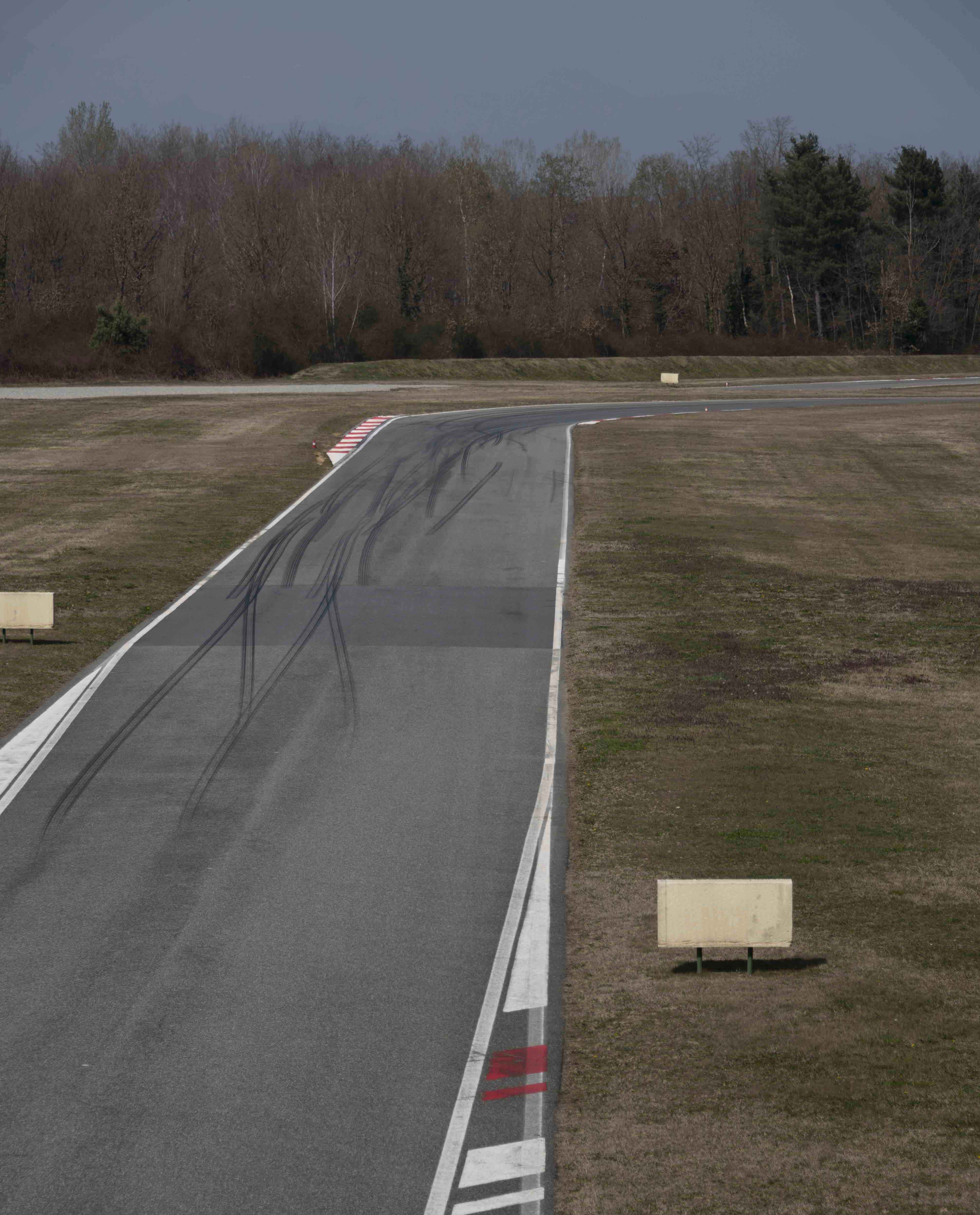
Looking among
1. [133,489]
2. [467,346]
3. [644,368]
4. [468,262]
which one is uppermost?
[468,262]

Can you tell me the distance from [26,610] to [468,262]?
95.1 metres

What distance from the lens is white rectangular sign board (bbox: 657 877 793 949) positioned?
10406 millimetres

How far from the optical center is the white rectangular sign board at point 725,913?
10406mm

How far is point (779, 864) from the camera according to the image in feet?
42.7

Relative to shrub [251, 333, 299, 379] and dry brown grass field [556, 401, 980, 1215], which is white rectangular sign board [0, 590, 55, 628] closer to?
dry brown grass field [556, 401, 980, 1215]

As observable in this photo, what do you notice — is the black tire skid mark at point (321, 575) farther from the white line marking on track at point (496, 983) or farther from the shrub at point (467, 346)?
the shrub at point (467, 346)

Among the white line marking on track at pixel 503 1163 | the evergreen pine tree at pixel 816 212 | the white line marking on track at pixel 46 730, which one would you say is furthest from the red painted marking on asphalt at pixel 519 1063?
the evergreen pine tree at pixel 816 212

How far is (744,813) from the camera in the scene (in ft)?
47.4

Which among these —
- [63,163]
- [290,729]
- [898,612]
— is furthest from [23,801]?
[63,163]

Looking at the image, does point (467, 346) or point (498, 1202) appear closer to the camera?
point (498, 1202)

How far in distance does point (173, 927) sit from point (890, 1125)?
6322 millimetres

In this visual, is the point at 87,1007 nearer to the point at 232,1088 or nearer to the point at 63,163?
the point at 232,1088

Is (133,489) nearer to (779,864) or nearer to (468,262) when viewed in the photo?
(779,864)

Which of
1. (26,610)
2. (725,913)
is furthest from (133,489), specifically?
(725,913)
